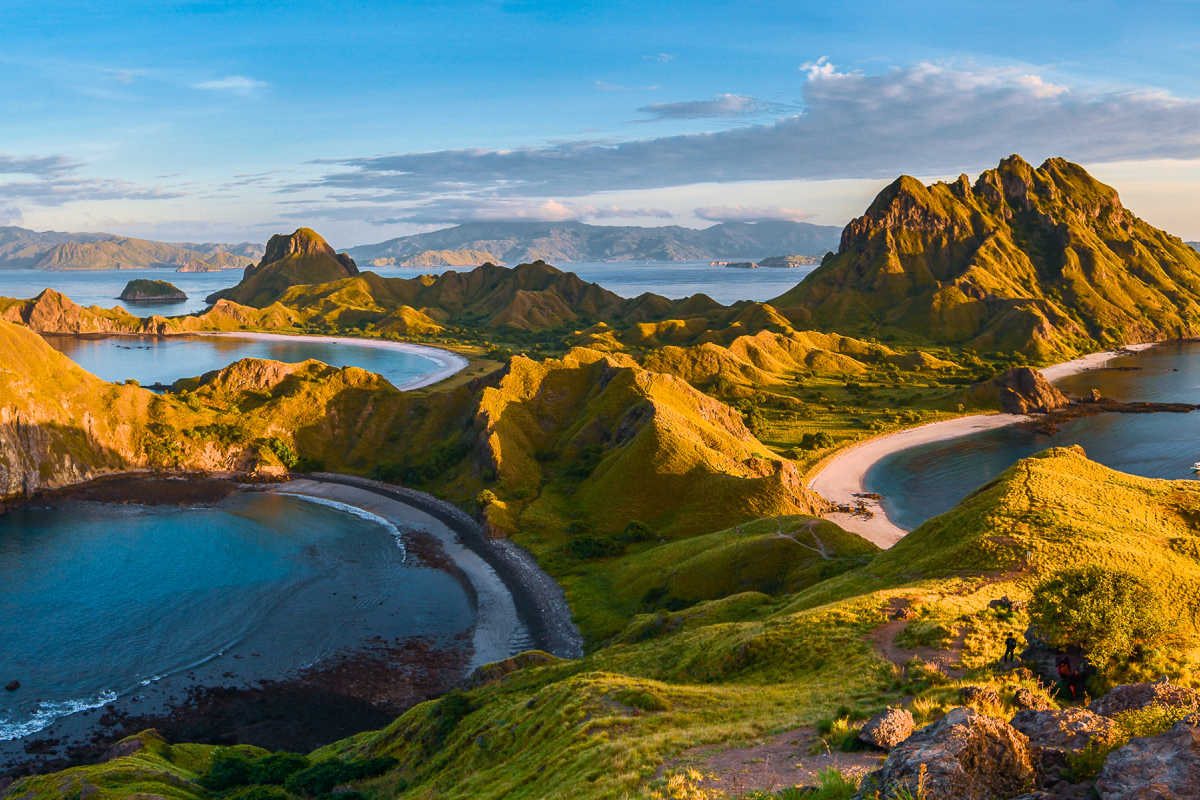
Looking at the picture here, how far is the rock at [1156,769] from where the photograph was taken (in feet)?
54.7

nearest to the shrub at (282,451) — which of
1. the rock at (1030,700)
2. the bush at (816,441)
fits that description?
the bush at (816,441)

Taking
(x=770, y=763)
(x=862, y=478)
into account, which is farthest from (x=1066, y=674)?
(x=862, y=478)

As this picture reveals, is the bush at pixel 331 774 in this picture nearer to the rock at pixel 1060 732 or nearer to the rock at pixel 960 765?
the rock at pixel 960 765

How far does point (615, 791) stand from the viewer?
28.1m

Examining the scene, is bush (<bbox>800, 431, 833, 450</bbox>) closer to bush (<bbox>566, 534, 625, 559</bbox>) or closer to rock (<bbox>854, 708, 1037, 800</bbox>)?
bush (<bbox>566, 534, 625, 559</bbox>)

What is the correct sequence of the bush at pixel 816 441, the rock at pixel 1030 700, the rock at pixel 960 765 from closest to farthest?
the rock at pixel 960 765, the rock at pixel 1030 700, the bush at pixel 816 441

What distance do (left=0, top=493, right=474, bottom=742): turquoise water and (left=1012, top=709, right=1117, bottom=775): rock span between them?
8392cm

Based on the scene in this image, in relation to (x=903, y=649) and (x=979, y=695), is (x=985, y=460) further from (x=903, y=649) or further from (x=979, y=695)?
(x=979, y=695)

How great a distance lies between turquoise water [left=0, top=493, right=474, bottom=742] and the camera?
86.0 meters

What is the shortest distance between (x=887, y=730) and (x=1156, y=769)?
10250mm

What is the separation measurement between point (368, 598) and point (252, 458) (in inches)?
2925

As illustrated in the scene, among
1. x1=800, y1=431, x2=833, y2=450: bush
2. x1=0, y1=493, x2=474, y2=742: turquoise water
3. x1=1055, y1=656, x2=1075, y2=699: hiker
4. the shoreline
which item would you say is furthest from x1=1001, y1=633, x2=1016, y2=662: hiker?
x1=800, y1=431, x2=833, y2=450: bush

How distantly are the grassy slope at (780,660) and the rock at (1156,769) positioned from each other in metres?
12.9

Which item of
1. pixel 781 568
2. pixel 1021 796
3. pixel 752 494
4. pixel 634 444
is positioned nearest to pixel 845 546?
pixel 781 568
